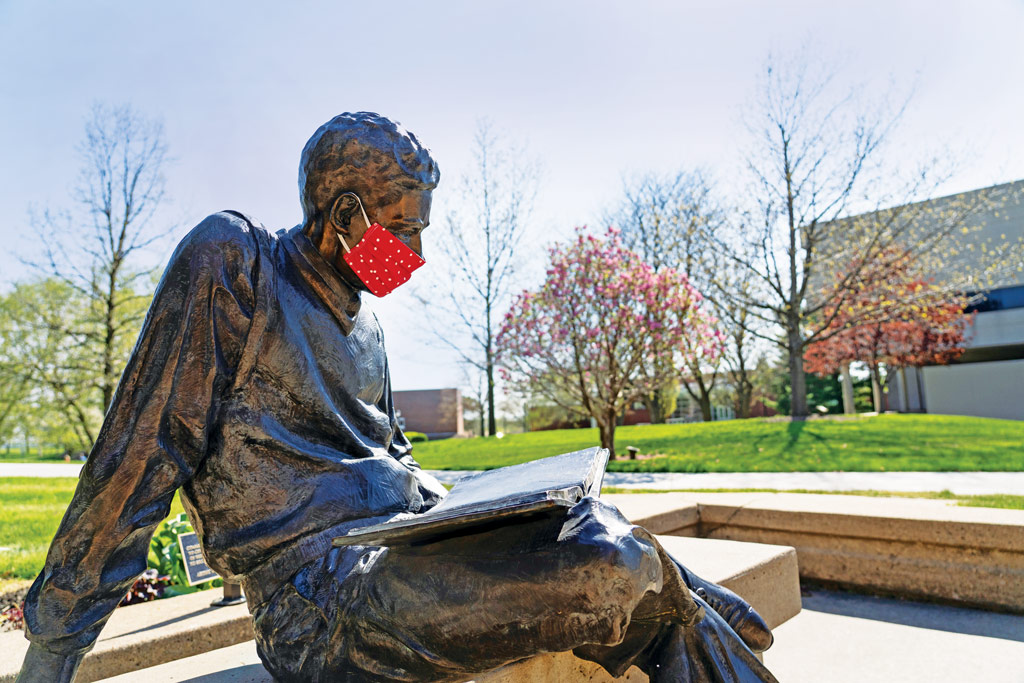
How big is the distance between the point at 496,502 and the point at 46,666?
0.89 metres

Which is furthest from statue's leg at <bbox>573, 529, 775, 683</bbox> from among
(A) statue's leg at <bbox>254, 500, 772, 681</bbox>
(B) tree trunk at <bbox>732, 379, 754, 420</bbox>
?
(B) tree trunk at <bbox>732, 379, 754, 420</bbox>

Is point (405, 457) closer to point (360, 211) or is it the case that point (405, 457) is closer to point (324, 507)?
point (324, 507)

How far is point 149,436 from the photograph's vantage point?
124 cm

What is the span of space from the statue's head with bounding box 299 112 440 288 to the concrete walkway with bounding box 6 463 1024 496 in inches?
272

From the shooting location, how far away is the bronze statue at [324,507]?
42.8 inches

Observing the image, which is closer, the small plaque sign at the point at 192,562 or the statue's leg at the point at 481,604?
the statue's leg at the point at 481,604

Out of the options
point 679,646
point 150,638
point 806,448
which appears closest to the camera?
point 679,646

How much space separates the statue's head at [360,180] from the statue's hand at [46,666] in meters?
0.94

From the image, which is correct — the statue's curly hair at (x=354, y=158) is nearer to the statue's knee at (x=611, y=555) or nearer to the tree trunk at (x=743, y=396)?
the statue's knee at (x=611, y=555)

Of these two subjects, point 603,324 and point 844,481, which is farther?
point 603,324

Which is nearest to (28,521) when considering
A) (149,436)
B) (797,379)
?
(149,436)

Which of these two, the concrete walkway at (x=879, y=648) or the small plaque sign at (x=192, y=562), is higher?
the small plaque sign at (x=192, y=562)

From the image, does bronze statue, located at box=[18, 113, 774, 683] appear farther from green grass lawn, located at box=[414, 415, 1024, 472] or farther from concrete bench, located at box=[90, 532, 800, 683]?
green grass lawn, located at box=[414, 415, 1024, 472]

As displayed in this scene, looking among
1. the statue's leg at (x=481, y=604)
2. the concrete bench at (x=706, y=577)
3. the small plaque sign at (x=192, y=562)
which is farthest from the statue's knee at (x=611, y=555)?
the small plaque sign at (x=192, y=562)
